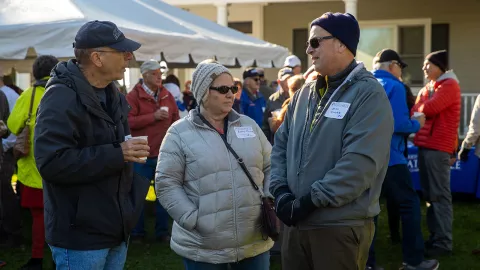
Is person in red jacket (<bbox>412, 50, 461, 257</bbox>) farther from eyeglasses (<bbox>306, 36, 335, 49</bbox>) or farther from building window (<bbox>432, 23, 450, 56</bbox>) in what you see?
building window (<bbox>432, 23, 450, 56</bbox>)

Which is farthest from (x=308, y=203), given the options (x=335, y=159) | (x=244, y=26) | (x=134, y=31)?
(x=244, y=26)

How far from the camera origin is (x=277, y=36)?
1862 centimetres

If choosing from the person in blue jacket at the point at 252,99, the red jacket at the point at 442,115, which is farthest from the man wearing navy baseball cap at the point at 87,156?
Answer: the person in blue jacket at the point at 252,99

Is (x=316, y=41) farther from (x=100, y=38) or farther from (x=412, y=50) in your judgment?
(x=412, y=50)

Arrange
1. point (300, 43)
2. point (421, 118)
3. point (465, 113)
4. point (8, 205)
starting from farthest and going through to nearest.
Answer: point (300, 43) → point (465, 113) → point (8, 205) → point (421, 118)

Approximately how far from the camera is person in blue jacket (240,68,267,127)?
1021cm

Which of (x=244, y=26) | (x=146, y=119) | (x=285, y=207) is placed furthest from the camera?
(x=244, y=26)

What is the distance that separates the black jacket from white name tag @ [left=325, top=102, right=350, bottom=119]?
1038 millimetres

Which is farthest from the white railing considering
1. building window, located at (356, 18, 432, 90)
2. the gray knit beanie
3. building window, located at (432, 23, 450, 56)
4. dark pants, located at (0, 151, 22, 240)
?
the gray knit beanie

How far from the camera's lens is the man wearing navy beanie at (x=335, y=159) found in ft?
10.7

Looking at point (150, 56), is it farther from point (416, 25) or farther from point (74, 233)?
point (416, 25)

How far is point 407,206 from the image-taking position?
616cm

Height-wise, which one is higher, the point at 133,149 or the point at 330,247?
the point at 133,149

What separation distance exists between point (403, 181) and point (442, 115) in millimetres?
1209
